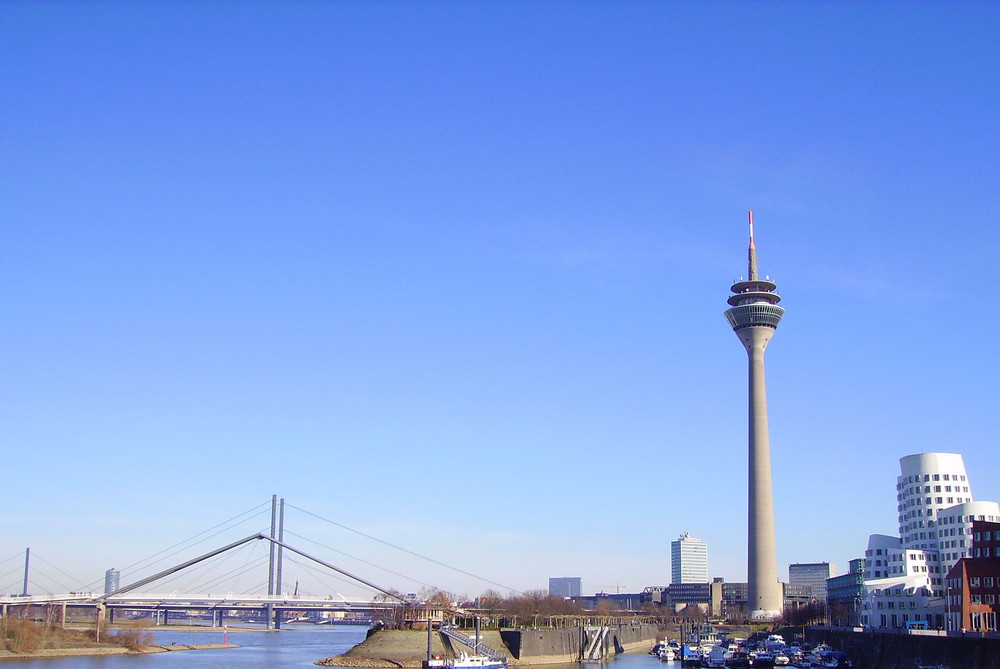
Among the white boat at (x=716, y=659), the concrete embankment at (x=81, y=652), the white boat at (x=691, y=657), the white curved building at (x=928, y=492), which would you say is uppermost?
the white curved building at (x=928, y=492)

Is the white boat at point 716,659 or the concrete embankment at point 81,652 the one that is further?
the concrete embankment at point 81,652

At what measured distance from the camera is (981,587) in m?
69.2

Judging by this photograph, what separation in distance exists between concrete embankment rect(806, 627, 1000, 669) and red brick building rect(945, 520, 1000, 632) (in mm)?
7434

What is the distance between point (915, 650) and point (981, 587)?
15253mm

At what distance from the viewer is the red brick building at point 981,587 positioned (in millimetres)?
68625

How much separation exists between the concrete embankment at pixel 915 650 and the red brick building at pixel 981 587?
743cm

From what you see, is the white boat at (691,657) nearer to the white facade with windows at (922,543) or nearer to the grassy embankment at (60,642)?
the white facade with windows at (922,543)

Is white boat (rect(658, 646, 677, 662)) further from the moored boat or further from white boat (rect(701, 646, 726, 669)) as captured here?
the moored boat

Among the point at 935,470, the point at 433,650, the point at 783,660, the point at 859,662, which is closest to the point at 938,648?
the point at 859,662

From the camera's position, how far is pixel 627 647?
99562mm

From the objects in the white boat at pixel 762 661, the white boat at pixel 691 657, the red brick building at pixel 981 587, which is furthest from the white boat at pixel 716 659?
the red brick building at pixel 981 587

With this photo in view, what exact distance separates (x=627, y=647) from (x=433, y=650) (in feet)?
123

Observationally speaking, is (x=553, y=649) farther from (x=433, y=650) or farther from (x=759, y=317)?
(x=759, y=317)

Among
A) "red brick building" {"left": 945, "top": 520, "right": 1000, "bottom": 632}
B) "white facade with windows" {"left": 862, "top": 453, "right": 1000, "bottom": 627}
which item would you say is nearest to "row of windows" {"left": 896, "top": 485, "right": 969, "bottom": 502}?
"white facade with windows" {"left": 862, "top": 453, "right": 1000, "bottom": 627}
